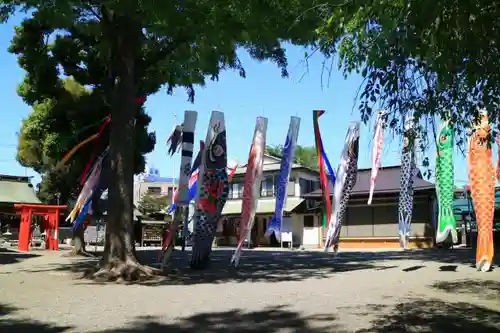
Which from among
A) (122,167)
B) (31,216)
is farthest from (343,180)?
(31,216)

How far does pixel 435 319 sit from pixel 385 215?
25.3 metres

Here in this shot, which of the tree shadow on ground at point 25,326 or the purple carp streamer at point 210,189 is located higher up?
the purple carp streamer at point 210,189

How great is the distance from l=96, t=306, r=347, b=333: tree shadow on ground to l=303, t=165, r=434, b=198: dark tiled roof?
2323cm

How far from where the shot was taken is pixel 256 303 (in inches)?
336

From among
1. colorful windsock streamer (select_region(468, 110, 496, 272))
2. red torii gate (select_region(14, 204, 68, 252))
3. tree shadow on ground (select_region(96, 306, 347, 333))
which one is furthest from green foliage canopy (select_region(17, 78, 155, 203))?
tree shadow on ground (select_region(96, 306, 347, 333))

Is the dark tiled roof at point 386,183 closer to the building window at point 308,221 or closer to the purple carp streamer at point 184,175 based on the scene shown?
the building window at point 308,221

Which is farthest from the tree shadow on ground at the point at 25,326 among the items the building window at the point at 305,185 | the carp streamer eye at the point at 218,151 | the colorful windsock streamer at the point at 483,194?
the building window at the point at 305,185

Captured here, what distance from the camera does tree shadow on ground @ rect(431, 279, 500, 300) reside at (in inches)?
381

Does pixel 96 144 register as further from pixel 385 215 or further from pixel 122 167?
pixel 385 215

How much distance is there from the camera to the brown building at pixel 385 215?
1190 inches

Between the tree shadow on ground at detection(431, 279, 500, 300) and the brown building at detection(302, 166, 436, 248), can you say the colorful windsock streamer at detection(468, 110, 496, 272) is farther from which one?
the brown building at detection(302, 166, 436, 248)

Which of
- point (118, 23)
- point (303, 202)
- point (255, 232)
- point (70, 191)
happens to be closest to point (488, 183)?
point (118, 23)

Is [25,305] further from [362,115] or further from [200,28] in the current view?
[362,115]

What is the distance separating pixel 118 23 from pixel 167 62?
2071 mm
